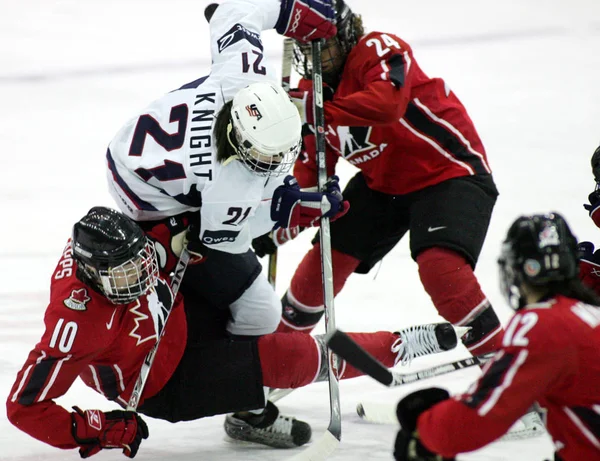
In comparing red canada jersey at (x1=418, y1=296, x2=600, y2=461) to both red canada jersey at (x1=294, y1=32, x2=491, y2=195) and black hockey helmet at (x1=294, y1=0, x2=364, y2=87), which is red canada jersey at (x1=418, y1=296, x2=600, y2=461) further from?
black hockey helmet at (x1=294, y1=0, x2=364, y2=87)

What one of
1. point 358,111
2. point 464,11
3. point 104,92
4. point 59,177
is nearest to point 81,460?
point 358,111

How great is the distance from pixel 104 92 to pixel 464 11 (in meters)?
2.31

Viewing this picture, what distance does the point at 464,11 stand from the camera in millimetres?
6074

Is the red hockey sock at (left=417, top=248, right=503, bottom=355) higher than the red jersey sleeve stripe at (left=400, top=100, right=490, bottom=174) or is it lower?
lower

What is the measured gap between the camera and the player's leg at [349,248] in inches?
127

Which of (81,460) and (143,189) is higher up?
(143,189)

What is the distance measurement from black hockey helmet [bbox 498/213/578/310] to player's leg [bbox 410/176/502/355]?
1089 mm

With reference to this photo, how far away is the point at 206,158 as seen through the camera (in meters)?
2.57

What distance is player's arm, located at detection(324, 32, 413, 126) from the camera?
9.29 ft

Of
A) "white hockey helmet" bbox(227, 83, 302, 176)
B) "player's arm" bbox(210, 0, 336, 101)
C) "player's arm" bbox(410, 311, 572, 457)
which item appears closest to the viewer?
"player's arm" bbox(410, 311, 572, 457)

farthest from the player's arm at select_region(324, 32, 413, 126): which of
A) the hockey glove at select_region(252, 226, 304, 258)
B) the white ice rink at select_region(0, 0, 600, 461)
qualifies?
the white ice rink at select_region(0, 0, 600, 461)

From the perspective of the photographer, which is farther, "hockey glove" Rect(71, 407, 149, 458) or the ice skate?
the ice skate

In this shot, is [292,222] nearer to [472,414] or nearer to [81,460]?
[81,460]

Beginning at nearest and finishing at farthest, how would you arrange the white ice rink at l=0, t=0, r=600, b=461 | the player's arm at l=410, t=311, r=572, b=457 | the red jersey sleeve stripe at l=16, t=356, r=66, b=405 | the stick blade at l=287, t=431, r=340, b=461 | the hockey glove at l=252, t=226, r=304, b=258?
the player's arm at l=410, t=311, r=572, b=457 → the red jersey sleeve stripe at l=16, t=356, r=66, b=405 → the stick blade at l=287, t=431, r=340, b=461 → the white ice rink at l=0, t=0, r=600, b=461 → the hockey glove at l=252, t=226, r=304, b=258
